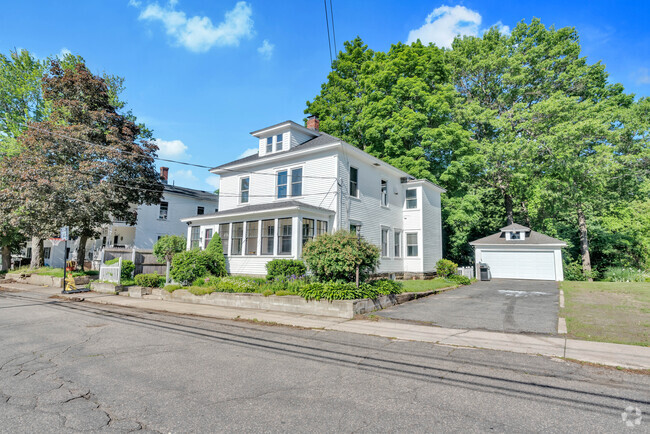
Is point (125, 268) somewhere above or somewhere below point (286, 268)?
below

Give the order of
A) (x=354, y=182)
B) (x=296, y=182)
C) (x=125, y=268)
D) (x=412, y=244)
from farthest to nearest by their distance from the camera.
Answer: (x=412, y=244), (x=354, y=182), (x=296, y=182), (x=125, y=268)

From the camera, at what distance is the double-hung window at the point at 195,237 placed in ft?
67.7

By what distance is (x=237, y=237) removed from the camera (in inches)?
733

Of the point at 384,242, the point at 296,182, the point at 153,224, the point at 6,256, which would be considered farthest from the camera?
the point at 153,224

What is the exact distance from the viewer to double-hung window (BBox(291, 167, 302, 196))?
19172 millimetres

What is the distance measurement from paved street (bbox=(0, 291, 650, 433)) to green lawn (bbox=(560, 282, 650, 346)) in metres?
2.96

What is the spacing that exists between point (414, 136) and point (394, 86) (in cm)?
470

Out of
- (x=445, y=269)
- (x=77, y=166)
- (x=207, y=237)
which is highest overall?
(x=77, y=166)

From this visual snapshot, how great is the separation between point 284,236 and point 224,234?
177 inches

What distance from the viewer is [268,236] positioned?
17.5 meters

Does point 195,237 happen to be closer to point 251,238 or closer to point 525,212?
point 251,238

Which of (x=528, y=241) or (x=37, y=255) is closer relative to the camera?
(x=528, y=241)

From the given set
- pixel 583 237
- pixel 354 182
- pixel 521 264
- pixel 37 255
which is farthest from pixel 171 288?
pixel 583 237

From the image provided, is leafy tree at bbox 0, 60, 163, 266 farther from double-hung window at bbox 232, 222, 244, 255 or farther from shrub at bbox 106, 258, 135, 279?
double-hung window at bbox 232, 222, 244, 255
